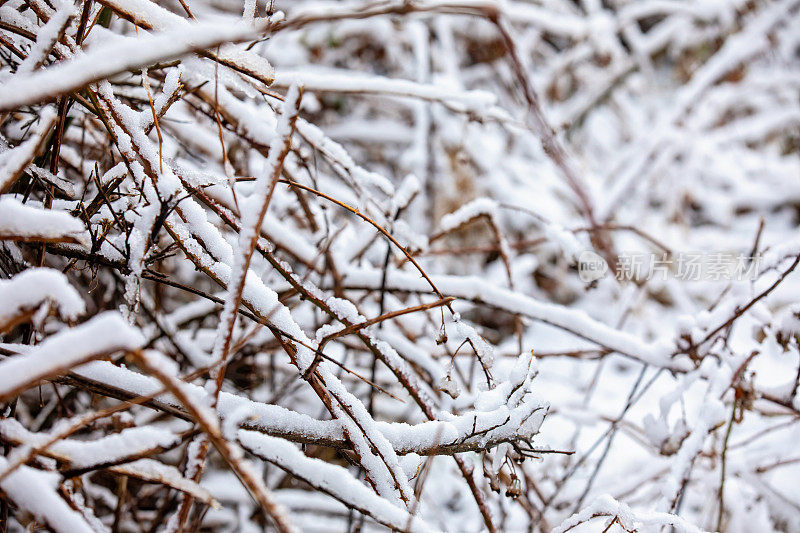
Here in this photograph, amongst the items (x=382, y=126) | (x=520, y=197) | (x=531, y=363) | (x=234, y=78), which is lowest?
(x=531, y=363)

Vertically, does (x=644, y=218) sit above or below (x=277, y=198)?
above

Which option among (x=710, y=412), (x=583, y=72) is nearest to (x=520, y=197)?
(x=583, y=72)

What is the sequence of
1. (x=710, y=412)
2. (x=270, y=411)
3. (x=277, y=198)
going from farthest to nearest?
(x=277, y=198) < (x=710, y=412) < (x=270, y=411)

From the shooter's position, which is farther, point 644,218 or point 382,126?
point 644,218

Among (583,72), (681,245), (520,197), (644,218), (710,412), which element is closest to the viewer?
(710,412)

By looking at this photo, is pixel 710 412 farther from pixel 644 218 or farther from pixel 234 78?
pixel 644 218

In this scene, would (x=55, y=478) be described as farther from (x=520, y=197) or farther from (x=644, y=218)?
(x=644, y=218)

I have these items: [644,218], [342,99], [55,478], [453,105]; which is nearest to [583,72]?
[644,218]
